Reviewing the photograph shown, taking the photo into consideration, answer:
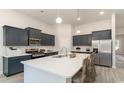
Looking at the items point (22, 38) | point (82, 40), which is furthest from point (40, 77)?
point (82, 40)

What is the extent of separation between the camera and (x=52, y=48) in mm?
6562

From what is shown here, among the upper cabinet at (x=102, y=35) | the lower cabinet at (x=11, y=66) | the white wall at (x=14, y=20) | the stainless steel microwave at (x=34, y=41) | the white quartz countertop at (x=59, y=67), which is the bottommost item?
the lower cabinet at (x=11, y=66)

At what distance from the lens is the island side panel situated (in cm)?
150

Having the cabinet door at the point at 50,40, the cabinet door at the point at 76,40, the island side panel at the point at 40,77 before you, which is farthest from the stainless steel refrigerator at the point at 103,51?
the island side panel at the point at 40,77

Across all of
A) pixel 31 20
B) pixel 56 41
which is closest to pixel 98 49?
pixel 56 41

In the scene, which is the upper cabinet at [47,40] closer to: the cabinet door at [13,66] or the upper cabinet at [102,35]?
the cabinet door at [13,66]

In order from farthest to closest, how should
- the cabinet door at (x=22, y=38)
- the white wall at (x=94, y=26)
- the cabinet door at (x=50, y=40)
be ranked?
1. the cabinet door at (x=50, y=40)
2. the white wall at (x=94, y=26)
3. the cabinet door at (x=22, y=38)

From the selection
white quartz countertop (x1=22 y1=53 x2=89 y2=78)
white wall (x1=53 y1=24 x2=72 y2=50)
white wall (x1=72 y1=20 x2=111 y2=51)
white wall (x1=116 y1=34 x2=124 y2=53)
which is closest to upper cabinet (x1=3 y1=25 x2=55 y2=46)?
white wall (x1=53 y1=24 x2=72 y2=50)

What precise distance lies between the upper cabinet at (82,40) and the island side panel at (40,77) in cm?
465

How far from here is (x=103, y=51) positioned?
4.92m

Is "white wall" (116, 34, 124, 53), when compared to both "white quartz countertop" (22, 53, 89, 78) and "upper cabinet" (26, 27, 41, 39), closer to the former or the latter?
"upper cabinet" (26, 27, 41, 39)

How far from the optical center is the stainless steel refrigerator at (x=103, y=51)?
4.68m

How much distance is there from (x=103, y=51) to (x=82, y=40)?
170 centimetres

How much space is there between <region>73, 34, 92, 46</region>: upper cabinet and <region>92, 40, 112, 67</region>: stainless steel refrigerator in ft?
2.22
